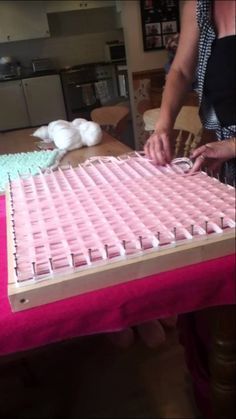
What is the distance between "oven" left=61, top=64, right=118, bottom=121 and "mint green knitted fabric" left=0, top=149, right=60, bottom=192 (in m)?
0.15

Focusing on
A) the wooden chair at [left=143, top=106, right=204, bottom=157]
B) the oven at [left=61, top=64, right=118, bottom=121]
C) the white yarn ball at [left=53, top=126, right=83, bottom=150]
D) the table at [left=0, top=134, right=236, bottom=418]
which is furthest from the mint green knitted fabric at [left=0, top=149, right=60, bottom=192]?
the table at [left=0, top=134, right=236, bottom=418]

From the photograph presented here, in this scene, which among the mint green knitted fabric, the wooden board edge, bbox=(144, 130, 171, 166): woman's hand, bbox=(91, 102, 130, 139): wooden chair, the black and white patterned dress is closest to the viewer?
the wooden board edge

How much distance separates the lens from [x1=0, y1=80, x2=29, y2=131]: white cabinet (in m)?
0.57

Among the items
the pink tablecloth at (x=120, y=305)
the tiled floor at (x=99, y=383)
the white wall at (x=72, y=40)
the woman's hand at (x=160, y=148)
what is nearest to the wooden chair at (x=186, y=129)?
the woman's hand at (x=160, y=148)

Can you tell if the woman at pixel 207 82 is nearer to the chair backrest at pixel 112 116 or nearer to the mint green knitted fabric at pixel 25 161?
the chair backrest at pixel 112 116

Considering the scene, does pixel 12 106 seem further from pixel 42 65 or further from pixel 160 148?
pixel 160 148

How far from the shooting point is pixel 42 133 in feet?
2.47

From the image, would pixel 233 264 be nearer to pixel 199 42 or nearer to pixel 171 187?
pixel 171 187

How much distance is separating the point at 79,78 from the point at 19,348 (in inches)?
16.1

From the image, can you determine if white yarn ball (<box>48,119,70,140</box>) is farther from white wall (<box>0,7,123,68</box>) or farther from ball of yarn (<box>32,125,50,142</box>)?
white wall (<box>0,7,123,68</box>)

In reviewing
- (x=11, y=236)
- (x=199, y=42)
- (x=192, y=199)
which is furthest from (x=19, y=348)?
(x=199, y=42)

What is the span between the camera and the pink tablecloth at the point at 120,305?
0.31 metres

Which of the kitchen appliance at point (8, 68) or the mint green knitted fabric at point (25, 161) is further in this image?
the mint green knitted fabric at point (25, 161)

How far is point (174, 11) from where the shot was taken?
0.47 m
